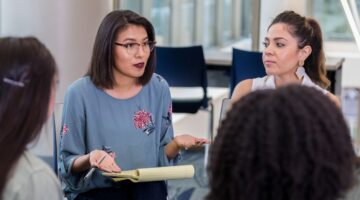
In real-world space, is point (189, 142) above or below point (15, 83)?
below

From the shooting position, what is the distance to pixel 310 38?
2.82m

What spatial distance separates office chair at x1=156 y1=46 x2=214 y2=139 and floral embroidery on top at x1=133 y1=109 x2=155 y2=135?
251cm

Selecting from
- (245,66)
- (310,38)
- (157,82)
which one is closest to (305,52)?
(310,38)

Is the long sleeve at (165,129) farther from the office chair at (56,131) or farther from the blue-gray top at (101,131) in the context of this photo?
the office chair at (56,131)

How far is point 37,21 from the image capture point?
3.99 metres

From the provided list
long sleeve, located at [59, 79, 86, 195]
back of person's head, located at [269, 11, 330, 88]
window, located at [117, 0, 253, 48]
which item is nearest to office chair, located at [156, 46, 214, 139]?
window, located at [117, 0, 253, 48]

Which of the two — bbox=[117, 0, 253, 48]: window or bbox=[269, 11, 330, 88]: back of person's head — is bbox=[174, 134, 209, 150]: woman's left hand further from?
bbox=[117, 0, 253, 48]: window

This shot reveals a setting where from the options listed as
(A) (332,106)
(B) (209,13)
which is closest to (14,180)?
(A) (332,106)

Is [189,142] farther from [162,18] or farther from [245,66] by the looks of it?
[162,18]

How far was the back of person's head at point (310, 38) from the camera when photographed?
2.79 meters

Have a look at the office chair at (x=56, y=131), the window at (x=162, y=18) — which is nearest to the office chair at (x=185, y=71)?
the window at (x=162, y=18)

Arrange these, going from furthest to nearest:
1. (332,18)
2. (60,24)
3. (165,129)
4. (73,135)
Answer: (332,18) → (60,24) → (165,129) → (73,135)

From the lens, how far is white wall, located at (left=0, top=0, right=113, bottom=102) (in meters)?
3.99

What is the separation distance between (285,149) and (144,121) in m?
1.25
